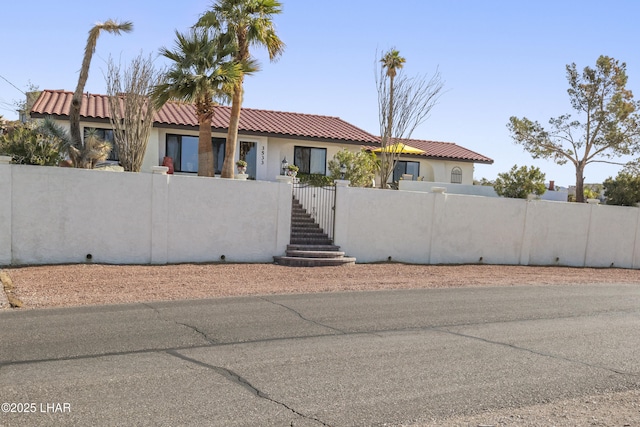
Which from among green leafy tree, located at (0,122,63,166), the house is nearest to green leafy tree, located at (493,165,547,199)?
Result: the house

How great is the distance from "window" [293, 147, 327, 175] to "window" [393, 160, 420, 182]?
18.8ft

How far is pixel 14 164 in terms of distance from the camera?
14.6 m

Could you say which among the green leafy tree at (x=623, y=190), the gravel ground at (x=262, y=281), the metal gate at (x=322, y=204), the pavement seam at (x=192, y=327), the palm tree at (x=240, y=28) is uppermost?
the palm tree at (x=240, y=28)

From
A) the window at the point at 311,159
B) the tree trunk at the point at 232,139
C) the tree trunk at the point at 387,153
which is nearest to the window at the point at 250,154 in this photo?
the window at the point at 311,159

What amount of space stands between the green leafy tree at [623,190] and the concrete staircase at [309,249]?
13.7 m

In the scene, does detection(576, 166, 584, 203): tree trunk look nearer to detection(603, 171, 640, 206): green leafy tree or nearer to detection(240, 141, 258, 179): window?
detection(603, 171, 640, 206): green leafy tree

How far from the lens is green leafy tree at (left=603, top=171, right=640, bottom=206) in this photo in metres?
24.7

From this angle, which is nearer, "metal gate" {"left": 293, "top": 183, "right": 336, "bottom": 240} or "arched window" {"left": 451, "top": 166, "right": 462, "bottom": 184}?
"metal gate" {"left": 293, "top": 183, "right": 336, "bottom": 240}

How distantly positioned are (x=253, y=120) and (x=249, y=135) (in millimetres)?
1965

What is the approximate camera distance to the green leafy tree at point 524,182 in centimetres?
2245

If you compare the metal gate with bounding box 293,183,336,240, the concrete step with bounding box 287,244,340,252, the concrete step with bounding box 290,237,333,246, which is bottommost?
the concrete step with bounding box 287,244,340,252

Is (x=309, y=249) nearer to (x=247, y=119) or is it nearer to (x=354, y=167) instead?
(x=354, y=167)

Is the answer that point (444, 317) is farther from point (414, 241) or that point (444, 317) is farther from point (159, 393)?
point (414, 241)

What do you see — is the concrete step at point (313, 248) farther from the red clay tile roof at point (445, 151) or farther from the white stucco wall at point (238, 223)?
A: the red clay tile roof at point (445, 151)
